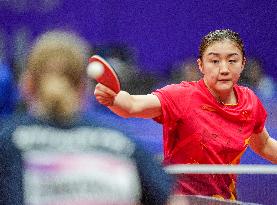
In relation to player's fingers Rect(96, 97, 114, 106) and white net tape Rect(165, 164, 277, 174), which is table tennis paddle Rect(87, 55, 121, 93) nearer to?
player's fingers Rect(96, 97, 114, 106)

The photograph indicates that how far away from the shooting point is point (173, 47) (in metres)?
5.40

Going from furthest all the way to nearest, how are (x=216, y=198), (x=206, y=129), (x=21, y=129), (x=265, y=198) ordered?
(x=265, y=198)
(x=206, y=129)
(x=216, y=198)
(x=21, y=129)

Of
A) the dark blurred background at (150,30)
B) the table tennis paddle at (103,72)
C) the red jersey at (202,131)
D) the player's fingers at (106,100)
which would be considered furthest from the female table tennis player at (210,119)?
the dark blurred background at (150,30)

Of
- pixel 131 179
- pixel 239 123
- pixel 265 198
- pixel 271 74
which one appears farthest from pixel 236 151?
pixel 271 74

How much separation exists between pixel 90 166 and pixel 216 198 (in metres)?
1.07

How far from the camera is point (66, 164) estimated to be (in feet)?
6.16

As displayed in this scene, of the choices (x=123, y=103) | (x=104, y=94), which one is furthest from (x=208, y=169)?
(x=104, y=94)

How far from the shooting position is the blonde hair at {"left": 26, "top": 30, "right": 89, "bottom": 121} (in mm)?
1876

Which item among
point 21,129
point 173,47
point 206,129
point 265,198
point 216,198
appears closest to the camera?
point 21,129

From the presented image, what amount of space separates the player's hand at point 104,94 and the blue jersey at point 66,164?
68 cm

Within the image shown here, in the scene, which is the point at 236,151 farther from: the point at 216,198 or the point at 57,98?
the point at 57,98

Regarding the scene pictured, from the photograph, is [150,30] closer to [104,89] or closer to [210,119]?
[210,119]

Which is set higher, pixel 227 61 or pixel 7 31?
pixel 7 31

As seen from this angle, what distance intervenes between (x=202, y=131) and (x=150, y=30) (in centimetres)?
245
